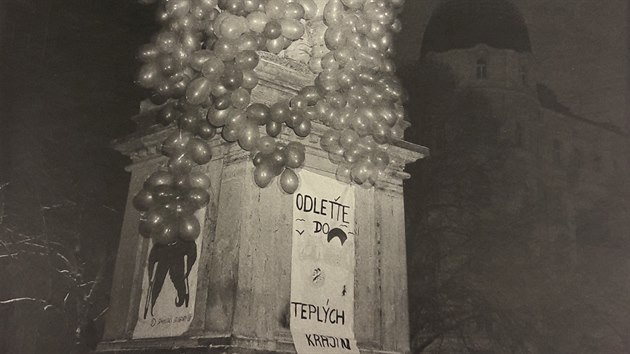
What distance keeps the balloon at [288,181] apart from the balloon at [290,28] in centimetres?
77

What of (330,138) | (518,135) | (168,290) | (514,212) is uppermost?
(518,135)

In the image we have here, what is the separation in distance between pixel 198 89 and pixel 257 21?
1.65 ft

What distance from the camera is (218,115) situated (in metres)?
3.37

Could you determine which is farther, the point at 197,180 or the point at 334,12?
the point at 334,12

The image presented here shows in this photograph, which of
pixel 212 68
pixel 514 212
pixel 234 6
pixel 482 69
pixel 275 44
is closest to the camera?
pixel 212 68

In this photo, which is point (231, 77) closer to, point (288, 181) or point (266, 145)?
point (266, 145)

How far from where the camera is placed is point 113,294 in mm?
4121

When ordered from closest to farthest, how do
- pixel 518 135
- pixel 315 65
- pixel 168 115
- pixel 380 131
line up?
pixel 168 115, pixel 380 131, pixel 315 65, pixel 518 135

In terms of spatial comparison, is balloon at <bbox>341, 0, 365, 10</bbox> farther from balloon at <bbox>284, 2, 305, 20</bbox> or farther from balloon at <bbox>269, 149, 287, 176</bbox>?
balloon at <bbox>269, 149, 287, 176</bbox>

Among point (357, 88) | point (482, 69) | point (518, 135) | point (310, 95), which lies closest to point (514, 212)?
point (518, 135)

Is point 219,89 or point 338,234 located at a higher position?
point 219,89

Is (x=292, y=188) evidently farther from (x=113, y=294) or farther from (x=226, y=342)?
(x=113, y=294)

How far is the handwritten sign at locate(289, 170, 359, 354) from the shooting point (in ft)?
11.6

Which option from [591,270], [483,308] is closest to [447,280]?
[483,308]
